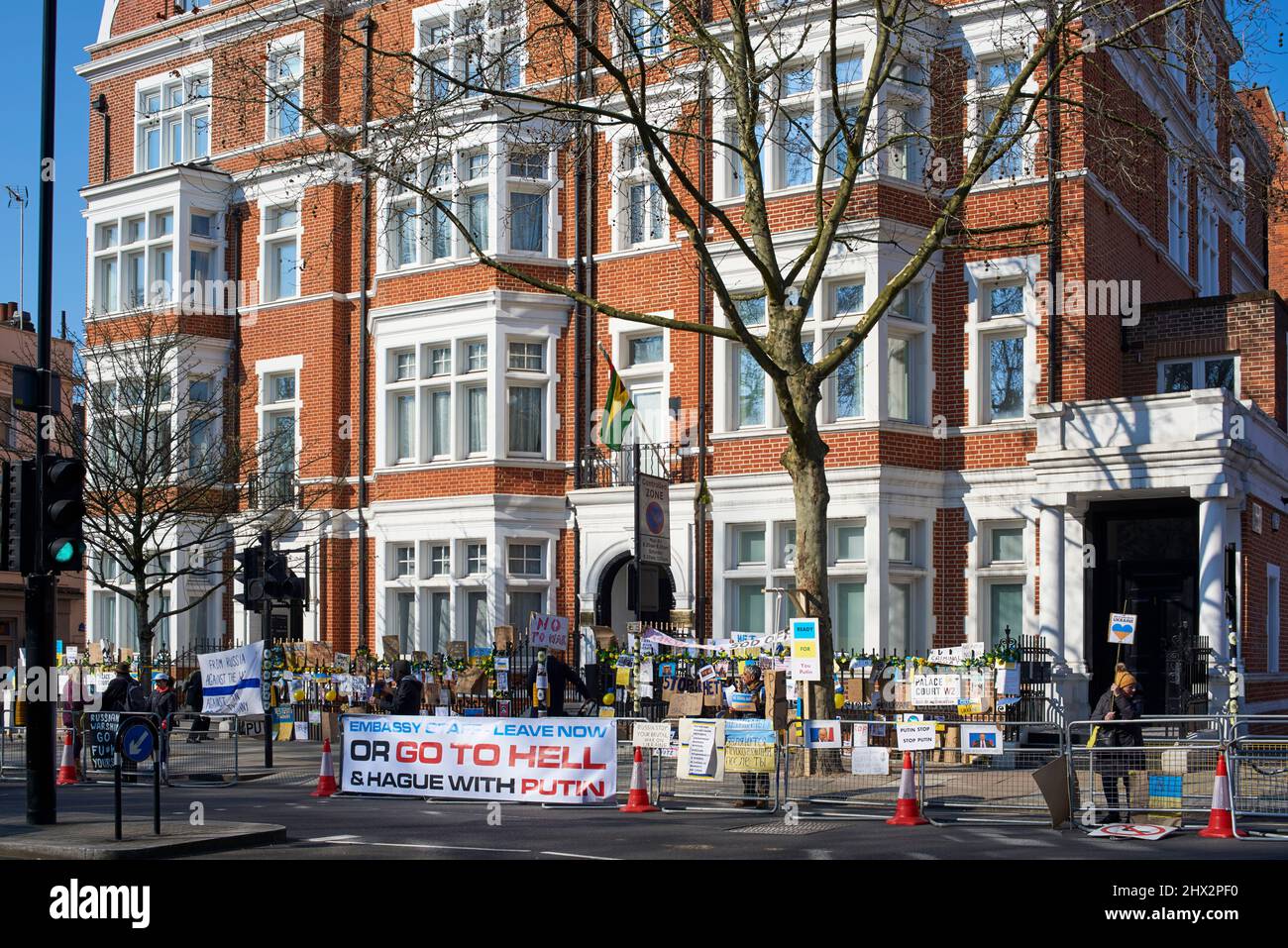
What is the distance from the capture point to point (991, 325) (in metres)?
27.0

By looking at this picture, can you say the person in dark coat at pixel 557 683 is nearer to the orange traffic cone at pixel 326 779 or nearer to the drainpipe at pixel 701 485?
the drainpipe at pixel 701 485

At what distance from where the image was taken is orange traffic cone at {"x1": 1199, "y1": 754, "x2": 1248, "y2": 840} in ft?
50.0

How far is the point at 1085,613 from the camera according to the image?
26.4 m

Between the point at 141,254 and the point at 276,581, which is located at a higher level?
the point at 141,254

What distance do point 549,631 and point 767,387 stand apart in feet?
19.0

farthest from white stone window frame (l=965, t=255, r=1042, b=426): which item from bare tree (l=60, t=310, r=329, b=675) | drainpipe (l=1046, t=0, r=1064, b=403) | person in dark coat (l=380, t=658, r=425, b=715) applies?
bare tree (l=60, t=310, r=329, b=675)

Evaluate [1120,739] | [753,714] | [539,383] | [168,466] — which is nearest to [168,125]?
Result: [168,466]

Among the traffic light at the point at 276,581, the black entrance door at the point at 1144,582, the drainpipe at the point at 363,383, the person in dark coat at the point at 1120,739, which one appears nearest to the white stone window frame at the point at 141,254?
the drainpipe at the point at 363,383

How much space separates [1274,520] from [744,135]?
12.8 metres

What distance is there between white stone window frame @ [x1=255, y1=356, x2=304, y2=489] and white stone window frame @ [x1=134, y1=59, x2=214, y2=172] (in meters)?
5.06

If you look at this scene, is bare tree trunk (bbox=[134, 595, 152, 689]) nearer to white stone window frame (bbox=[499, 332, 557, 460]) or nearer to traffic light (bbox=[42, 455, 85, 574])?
white stone window frame (bbox=[499, 332, 557, 460])

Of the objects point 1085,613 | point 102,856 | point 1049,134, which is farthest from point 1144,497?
point 102,856

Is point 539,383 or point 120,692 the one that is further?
point 539,383

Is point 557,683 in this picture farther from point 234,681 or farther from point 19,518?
point 19,518
